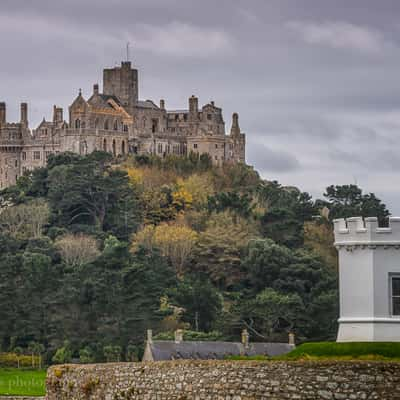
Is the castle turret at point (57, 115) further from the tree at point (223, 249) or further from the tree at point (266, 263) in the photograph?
the tree at point (266, 263)

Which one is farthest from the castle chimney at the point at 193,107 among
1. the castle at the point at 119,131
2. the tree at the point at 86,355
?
the tree at the point at 86,355

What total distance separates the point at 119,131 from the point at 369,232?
147211 mm

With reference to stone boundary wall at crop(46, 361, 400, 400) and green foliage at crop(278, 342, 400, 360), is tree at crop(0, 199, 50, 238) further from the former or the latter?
green foliage at crop(278, 342, 400, 360)

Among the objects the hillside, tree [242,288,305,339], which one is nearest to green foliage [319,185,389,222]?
the hillside

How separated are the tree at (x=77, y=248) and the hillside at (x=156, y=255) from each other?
0.19 meters

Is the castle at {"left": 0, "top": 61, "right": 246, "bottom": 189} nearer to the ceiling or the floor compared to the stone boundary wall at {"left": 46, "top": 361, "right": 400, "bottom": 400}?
nearer to the ceiling

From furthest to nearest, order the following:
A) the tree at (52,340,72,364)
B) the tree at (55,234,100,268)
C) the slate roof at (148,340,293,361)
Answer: the tree at (55,234,100,268), the tree at (52,340,72,364), the slate roof at (148,340,293,361)

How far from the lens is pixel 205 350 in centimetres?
6256

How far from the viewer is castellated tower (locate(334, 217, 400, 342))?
99.2ft

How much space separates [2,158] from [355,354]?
15778cm

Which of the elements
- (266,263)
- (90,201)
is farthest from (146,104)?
(266,263)

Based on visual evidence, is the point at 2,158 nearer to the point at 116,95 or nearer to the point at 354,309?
the point at 116,95

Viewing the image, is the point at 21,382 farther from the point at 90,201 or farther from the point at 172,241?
the point at 90,201

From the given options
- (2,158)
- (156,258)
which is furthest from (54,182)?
(2,158)
